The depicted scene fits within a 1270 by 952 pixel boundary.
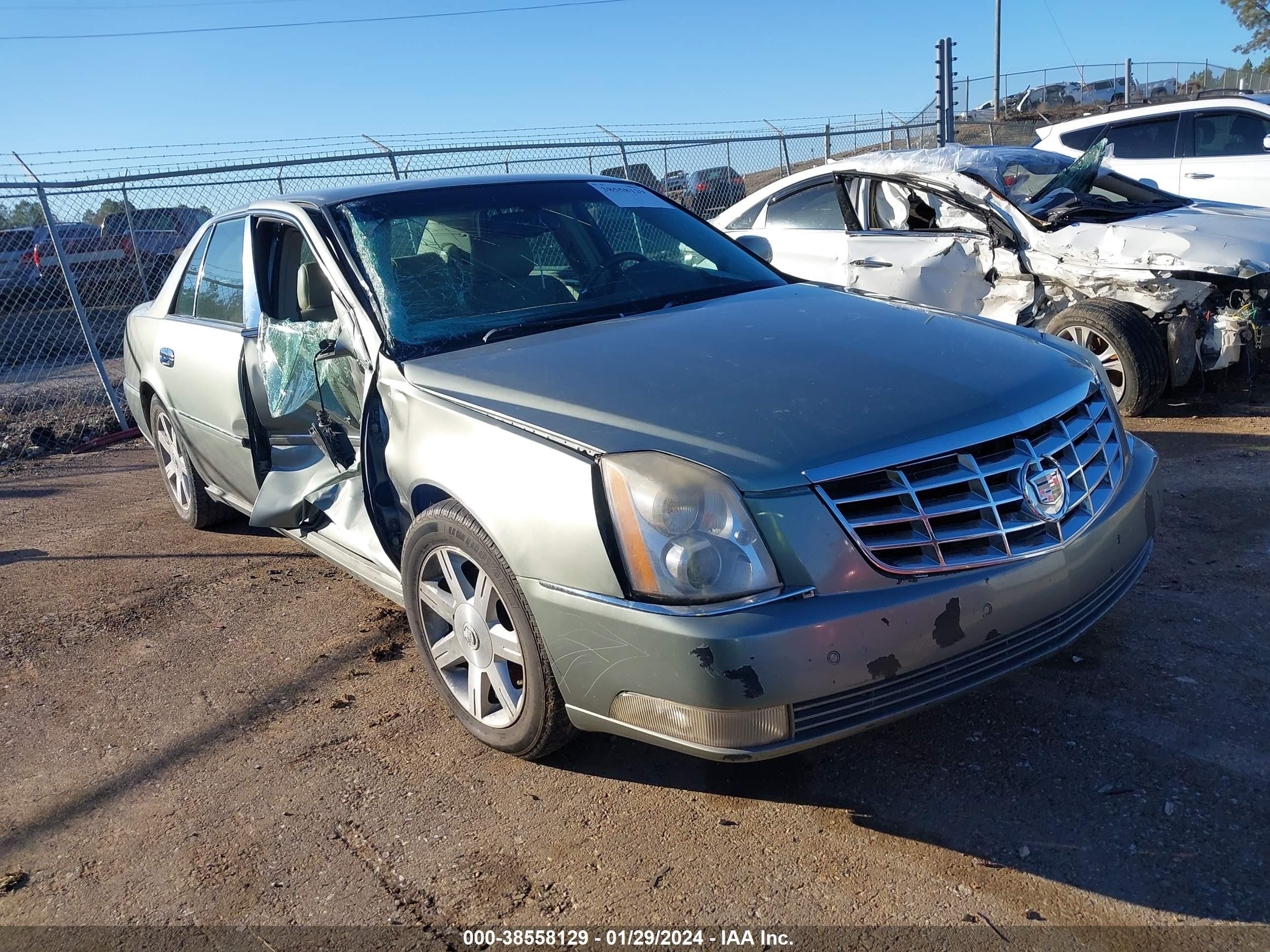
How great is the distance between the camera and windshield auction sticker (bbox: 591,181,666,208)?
427cm

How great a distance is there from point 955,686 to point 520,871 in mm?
1177

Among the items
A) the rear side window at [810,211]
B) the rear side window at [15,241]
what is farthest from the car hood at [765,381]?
the rear side window at [15,241]

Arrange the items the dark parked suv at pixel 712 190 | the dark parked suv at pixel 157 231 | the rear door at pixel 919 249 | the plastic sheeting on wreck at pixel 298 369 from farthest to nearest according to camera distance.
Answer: the dark parked suv at pixel 712 190
the dark parked suv at pixel 157 231
the rear door at pixel 919 249
the plastic sheeting on wreck at pixel 298 369

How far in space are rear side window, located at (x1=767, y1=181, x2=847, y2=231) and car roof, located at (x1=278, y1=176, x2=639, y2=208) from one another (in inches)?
135

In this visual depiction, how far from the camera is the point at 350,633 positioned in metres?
4.12

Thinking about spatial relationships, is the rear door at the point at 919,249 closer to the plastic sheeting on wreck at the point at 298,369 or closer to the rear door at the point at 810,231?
the rear door at the point at 810,231

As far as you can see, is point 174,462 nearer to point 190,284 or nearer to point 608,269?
point 190,284

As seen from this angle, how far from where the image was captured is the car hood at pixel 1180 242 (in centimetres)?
577

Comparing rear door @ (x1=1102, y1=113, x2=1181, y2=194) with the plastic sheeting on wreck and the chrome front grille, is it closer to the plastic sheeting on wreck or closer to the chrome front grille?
the chrome front grille

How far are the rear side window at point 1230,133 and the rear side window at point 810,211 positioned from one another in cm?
496

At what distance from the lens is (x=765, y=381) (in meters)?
2.81

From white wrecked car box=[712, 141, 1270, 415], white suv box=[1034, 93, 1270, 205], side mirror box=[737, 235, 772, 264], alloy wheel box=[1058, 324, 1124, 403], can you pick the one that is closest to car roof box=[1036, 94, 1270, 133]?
white suv box=[1034, 93, 1270, 205]

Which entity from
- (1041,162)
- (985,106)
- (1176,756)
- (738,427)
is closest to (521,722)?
(738,427)

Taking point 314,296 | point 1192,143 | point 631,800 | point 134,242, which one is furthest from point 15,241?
point 1192,143
